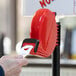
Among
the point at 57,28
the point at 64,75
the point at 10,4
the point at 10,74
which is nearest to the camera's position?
the point at 10,74

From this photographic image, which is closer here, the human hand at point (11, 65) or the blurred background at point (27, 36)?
the human hand at point (11, 65)

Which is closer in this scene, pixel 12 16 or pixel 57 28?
pixel 57 28

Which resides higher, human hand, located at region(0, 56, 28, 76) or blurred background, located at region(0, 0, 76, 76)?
human hand, located at region(0, 56, 28, 76)

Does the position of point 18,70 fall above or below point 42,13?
below

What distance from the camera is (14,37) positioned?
3.61 m

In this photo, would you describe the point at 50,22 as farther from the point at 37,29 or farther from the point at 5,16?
the point at 5,16

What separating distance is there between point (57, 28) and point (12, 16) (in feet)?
9.82

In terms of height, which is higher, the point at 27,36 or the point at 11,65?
the point at 11,65

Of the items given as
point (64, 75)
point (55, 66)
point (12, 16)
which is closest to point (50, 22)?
point (55, 66)

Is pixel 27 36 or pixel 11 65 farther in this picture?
pixel 27 36

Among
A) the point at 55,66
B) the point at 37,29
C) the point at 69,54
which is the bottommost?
the point at 69,54

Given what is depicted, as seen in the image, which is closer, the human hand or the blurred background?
the human hand

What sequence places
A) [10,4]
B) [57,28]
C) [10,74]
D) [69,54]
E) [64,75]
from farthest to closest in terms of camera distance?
1. [10,4]
2. [69,54]
3. [64,75]
4. [57,28]
5. [10,74]

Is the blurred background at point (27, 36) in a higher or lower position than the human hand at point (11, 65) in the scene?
lower
